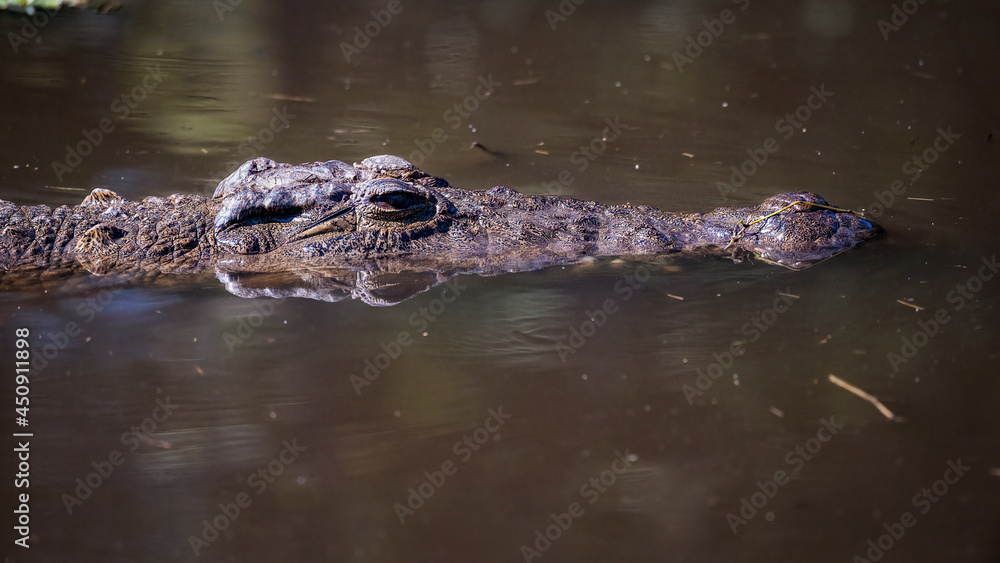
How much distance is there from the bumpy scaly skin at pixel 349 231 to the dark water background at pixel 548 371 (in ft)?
0.51

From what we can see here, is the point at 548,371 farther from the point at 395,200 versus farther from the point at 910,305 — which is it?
the point at 910,305

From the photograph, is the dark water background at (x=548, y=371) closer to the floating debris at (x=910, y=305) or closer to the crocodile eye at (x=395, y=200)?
the floating debris at (x=910, y=305)

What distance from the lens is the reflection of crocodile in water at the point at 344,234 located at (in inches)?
168

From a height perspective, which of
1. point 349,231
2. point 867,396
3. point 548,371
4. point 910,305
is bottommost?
point 548,371

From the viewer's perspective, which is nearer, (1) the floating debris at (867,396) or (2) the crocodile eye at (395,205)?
(1) the floating debris at (867,396)

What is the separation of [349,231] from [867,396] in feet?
9.07

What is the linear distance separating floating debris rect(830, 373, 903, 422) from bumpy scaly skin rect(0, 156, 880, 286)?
3.03ft

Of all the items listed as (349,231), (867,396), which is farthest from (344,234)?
(867,396)

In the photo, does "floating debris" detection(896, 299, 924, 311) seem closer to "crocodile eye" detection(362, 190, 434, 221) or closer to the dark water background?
the dark water background

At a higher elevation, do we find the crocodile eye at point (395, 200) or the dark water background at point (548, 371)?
the crocodile eye at point (395, 200)

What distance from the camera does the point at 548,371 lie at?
372 centimetres

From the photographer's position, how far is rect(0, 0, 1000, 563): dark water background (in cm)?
303

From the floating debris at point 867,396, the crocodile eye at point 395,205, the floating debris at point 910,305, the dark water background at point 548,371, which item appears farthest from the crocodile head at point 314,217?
the floating debris at point 910,305

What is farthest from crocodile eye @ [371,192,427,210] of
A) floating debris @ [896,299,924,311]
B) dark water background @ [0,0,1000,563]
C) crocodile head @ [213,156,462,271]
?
floating debris @ [896,299,924,311]
